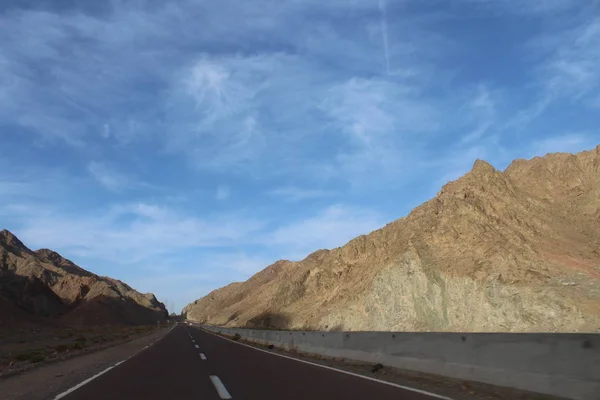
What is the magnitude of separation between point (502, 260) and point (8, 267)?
130110 mm

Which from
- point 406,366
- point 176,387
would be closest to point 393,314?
point 406,366

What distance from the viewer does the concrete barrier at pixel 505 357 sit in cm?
772

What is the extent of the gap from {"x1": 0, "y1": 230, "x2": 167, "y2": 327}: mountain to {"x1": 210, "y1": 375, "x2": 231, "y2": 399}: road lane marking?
95.0 meters

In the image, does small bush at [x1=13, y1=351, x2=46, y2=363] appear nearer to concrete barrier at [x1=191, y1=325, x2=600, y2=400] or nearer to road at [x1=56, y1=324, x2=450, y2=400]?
road at [x1=56, y1=324, x2=450, y2=400]

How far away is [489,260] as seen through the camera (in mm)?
48156

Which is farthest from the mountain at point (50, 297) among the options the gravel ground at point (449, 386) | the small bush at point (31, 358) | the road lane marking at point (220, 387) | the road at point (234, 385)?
the gravel ground at point (449, 386)

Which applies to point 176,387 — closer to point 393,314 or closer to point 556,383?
point 556,383

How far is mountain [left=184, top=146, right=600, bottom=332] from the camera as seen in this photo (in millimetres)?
42344

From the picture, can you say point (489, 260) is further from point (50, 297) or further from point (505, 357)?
point (50, 297)

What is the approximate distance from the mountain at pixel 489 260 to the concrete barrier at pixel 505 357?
29.4 m

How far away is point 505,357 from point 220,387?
603 cm

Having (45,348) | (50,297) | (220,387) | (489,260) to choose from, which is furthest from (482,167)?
(50,297)

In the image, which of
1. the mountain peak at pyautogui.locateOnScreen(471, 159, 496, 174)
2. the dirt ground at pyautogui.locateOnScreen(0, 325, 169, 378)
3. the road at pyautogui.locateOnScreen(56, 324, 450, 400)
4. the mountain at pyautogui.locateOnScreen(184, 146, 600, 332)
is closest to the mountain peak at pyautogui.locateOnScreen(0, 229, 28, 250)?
the dirt ground at pyautogui.locateOnScreen(0, 325, 169, 378)

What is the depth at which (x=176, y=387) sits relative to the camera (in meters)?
11.2
